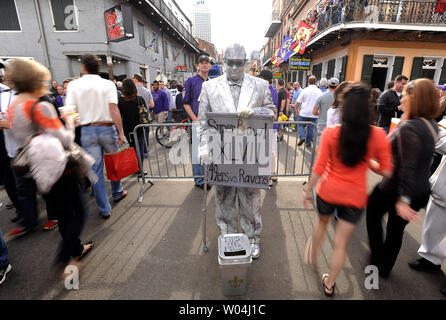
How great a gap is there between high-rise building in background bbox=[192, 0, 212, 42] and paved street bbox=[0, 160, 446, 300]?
165 m

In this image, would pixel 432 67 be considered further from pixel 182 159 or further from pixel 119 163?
pixel 119 163

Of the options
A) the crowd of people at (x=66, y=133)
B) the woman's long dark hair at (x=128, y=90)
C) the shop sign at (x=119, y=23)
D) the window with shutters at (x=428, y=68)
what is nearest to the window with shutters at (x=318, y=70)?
the window with shutters at (x=428, y=68)

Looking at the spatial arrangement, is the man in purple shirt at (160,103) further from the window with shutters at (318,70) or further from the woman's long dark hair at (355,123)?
the window with shutters at (318,70)

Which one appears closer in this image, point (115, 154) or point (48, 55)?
point (115, 154)

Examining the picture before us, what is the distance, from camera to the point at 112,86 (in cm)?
316

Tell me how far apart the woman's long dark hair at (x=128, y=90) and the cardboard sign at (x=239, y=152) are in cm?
277

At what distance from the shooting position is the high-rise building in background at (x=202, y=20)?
148 metres

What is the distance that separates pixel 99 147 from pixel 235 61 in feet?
7.64

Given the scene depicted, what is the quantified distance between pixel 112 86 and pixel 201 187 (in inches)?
94.3

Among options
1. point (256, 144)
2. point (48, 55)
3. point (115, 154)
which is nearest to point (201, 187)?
point (115, 154)

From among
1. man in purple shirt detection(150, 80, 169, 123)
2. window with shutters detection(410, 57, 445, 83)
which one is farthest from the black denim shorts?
window with shutters detection(410, 57, 445, 83)
